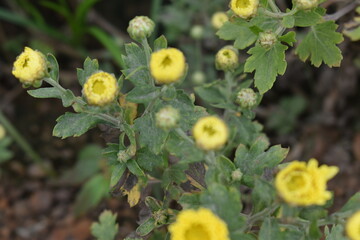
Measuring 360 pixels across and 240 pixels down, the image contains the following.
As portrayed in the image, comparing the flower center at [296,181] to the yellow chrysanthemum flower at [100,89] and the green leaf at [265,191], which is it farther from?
the yellow chrysanthemum flower at [100,89]

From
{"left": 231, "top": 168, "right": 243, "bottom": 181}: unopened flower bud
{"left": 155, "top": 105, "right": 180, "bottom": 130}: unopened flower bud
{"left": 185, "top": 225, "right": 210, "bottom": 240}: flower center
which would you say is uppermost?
{"left": 155, "top": 105, "right": 180, "bottom": 130}: unopened flower bud

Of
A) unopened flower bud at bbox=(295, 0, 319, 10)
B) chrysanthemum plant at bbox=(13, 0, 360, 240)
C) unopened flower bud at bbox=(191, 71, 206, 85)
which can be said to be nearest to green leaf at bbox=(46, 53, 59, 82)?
chrysanthemum plant at bbox=(13, 0, 360, 240)

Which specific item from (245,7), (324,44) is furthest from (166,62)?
(324,44)

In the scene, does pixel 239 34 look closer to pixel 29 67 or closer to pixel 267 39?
pixel 267 39

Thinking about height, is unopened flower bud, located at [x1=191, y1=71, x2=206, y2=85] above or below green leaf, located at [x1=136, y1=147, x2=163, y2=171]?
below

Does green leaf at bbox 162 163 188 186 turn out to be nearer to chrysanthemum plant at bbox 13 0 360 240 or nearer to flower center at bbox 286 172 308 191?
chrysanthemum plant at bbox 13 0 360 240

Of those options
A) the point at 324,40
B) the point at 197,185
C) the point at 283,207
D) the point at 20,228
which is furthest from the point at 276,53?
the point at 20,228

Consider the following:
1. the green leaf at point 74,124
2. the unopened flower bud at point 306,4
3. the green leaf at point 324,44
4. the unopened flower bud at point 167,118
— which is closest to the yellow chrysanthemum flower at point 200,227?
the unopened flower bud at point 167,118

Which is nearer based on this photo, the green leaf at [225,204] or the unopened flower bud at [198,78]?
the green leaf at [225,204]
